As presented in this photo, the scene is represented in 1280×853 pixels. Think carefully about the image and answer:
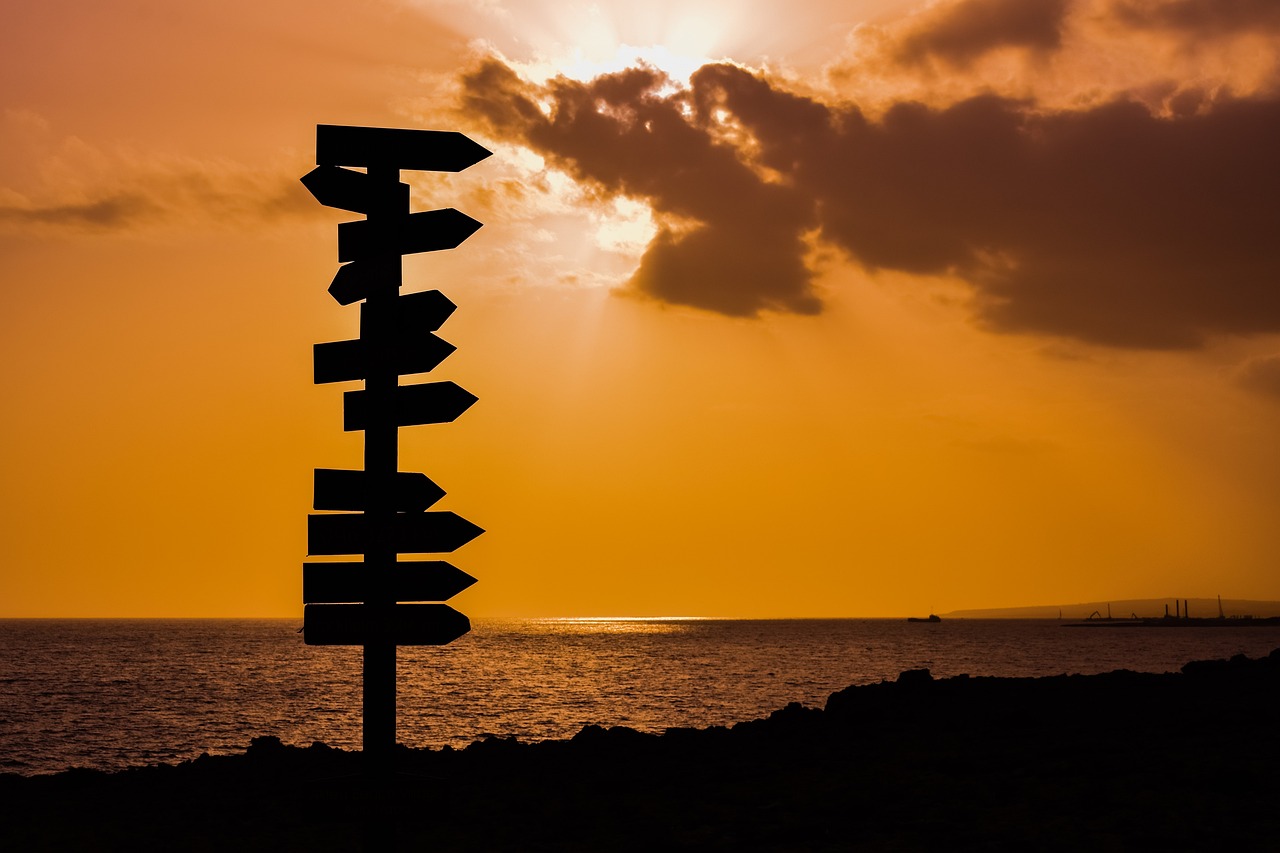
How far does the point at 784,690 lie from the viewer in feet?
238

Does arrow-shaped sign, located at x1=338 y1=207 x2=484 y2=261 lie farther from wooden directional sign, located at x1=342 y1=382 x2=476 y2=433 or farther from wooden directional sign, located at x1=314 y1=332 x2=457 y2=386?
wooden directional sign, located at x1=342 y1=382 x2=476 y2=433

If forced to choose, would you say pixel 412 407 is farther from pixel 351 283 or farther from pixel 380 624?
pixel 380 624

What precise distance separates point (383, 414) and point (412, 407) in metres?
0.23

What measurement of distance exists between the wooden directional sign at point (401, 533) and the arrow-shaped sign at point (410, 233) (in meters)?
2.12

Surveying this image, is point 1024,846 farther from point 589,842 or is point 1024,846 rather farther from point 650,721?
point 650,721

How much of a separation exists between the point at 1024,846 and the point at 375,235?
10.2 m

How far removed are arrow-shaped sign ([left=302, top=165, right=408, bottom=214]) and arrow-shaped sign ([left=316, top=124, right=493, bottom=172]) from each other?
116 mm

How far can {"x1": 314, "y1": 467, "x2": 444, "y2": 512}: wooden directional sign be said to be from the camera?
8.81m

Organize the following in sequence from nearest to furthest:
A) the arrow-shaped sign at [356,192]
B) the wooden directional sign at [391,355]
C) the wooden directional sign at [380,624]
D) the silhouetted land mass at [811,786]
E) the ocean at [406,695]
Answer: the wooden directional sign at [380,624] → the wooden directional sign at [391,355] → the arrow-shaped sign at [356,192] → the silhouetted land mass at [811,786] → the ocean at [406,695]

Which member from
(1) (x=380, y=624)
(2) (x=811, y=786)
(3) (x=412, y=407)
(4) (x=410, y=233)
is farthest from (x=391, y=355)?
(2) (x=811, y=786)

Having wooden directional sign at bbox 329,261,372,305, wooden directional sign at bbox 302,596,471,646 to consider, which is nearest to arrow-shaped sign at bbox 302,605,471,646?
wooden directional sign at bbox 302,596,471,646

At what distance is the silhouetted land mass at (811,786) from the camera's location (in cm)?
1438

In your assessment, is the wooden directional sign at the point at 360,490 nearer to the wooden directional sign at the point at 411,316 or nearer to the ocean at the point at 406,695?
the wooden directional sign at the point at 411,316

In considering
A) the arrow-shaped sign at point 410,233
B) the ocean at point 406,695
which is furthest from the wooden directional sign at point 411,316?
the ocean at point 406,695
